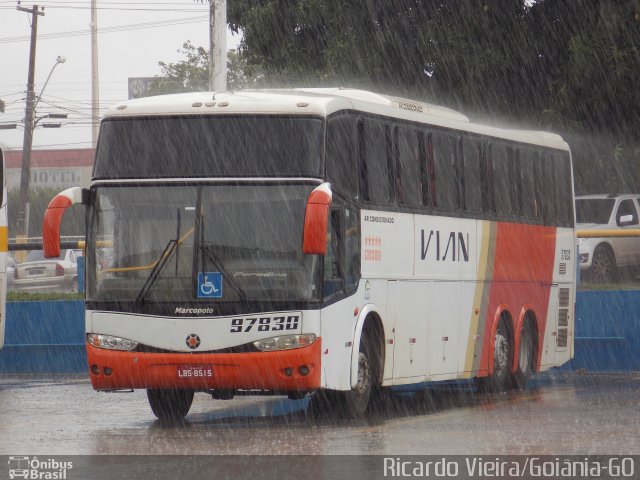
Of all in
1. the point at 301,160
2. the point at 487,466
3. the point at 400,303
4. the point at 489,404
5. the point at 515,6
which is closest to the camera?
the point at 487,466

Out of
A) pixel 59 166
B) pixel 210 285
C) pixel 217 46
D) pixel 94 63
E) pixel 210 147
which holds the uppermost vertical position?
pixel 94 63

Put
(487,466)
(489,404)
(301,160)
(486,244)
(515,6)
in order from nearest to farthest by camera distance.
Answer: (487,466) < (301,160) < (489,404) < (486,244) < (515,6)

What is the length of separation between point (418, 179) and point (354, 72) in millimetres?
12399

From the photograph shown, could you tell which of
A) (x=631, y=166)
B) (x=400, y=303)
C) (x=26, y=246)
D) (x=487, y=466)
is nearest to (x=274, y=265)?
(x=400, y=303)

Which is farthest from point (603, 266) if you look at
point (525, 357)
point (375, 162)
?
point (375, 162)

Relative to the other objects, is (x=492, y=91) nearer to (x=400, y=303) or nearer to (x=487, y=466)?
(x=400, y=303)

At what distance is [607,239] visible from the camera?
30234 millimetres

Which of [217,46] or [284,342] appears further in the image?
[217,46]

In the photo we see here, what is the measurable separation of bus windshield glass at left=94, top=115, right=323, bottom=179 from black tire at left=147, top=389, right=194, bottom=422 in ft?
7.78

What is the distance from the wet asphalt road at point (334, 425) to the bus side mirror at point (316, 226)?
1698 millimetres

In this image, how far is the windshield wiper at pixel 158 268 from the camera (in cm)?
1450

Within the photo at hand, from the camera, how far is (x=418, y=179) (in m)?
17.0

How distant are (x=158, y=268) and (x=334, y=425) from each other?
7.51 feet

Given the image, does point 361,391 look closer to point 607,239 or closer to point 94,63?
point 607,239
